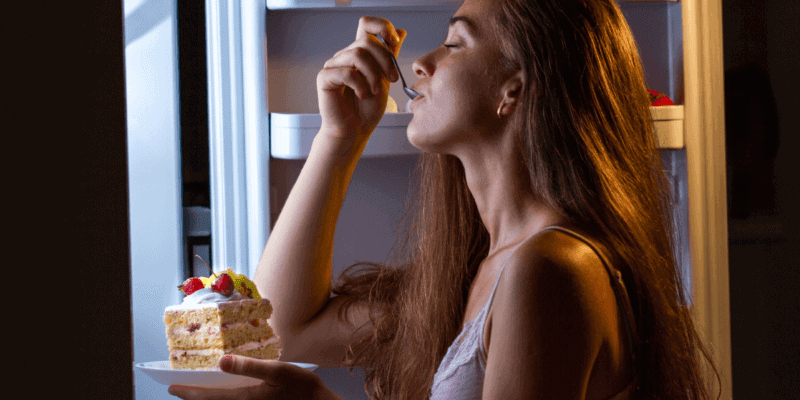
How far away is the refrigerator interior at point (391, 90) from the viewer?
1.29m

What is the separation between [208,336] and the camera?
3.32 feet

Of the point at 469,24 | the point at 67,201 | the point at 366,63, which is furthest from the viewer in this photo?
the point at 366,63

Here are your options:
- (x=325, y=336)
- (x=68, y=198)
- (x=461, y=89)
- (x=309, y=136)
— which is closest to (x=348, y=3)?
(x=309, y=136)

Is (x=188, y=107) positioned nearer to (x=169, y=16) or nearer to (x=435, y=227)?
(x=169, y=16)

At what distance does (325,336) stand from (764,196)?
1111 millimetres

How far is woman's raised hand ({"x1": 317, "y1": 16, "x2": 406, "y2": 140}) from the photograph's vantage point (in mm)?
1105

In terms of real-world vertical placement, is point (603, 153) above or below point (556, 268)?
above

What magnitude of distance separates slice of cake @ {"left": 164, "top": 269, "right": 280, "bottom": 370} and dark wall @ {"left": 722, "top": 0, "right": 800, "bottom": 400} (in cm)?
114

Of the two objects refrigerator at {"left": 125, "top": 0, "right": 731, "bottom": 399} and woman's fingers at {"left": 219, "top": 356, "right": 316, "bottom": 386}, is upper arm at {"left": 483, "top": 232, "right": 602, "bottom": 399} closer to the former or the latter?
woman's fingers at {"left": 219, "top": 356, "right": 316, "bottom": 386}

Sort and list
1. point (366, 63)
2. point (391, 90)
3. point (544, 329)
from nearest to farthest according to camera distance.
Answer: point (544, 329) < point (366, 63) < point (391, 90)

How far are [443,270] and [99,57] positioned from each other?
3.11ft

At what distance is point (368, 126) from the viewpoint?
1201mm

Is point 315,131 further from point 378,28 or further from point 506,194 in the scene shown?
point 506,194

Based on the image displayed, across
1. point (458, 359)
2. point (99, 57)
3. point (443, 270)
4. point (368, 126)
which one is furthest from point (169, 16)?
point (99, 57)
